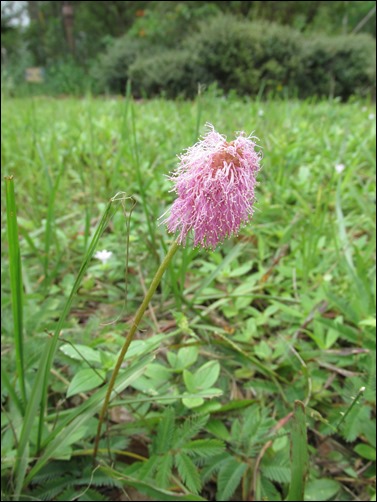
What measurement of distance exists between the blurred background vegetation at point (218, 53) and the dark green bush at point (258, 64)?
0.03 m

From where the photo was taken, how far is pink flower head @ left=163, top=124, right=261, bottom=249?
61 cm

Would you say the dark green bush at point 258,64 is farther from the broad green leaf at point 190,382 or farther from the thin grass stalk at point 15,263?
the thin grass stalk at point 15,263

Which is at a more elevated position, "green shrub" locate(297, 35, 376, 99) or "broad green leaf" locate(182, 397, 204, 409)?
"green shrub" locate(297, 35, 376, 99)

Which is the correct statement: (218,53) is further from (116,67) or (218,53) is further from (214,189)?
(214,189)

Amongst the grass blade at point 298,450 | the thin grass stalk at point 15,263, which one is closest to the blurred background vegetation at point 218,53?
the thin grass stalk at point 15,263

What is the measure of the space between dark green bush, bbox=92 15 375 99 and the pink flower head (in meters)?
12.1

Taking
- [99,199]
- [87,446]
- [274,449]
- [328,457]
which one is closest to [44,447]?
[87,446]

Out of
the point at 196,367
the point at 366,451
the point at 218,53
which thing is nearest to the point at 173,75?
the point at 218,53

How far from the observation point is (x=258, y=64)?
13.2 meters

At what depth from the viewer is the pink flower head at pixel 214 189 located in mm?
614

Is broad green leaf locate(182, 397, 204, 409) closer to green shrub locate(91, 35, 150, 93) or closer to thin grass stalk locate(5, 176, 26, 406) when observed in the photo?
thin grass stalk locate(5, 176, 26, 406)

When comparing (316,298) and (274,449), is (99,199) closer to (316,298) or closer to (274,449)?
(316,298)

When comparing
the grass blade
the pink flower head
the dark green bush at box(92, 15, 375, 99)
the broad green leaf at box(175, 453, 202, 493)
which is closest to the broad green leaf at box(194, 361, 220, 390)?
the broad green leaf at box(175, 453, 202, 493)

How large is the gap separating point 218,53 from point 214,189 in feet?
45.2
